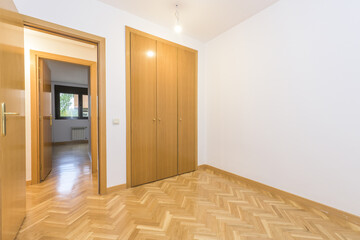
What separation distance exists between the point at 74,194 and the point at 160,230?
156 centimetres

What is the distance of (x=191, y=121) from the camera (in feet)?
11.3

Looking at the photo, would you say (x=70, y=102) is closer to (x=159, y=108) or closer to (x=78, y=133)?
(x=78, y=133)

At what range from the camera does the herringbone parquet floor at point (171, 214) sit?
158 cm

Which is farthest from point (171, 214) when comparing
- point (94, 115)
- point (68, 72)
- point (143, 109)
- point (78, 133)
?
point (78, 133)

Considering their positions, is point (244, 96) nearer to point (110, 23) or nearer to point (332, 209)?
point (332, 209)

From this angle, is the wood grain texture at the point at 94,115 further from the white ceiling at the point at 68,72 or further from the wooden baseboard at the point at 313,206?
the wooden baseboard at the point at 313,206

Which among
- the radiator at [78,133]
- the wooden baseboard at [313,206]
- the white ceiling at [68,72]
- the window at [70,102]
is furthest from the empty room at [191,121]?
the window at [70,102]

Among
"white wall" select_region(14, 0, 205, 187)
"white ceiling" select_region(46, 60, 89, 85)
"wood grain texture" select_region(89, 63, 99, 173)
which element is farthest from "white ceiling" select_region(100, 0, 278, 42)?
"white ceiling" select_region(46, 60, 89, 85)

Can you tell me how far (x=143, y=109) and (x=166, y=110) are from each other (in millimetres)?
469

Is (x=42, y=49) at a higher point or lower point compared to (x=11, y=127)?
higher

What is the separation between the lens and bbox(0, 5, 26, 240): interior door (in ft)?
4.17

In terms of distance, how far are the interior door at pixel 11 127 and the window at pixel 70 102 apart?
19.9 feet

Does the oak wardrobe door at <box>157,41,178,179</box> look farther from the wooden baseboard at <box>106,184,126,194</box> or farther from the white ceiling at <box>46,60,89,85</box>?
the white ceiling at <box>46,60,89,85</box>

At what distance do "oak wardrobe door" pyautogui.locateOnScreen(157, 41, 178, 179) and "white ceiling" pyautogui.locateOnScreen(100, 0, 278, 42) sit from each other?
0.46 m
